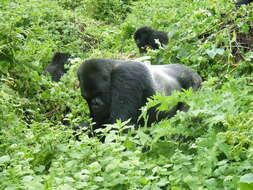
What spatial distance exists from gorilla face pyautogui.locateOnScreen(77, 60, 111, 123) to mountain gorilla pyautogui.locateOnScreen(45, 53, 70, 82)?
2659 mm

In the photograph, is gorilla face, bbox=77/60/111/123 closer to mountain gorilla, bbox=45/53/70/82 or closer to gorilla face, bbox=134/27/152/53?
mountain gorilla, bbox=45/53/70/82

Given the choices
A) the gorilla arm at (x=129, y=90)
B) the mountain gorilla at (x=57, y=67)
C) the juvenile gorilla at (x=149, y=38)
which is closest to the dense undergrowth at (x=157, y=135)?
the gorilla arm at (x=129, y=90)

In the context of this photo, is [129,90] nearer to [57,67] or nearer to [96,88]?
[96,88]

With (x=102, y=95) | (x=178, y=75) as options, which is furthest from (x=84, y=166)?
(x=178, y=75)

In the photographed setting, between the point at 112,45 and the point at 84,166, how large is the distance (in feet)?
19.7

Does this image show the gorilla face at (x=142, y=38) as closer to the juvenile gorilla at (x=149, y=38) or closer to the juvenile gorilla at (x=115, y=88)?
the juvenile gorilla at (x=149, y=38)

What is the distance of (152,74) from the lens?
407 cm

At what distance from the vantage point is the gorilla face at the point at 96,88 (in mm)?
3848

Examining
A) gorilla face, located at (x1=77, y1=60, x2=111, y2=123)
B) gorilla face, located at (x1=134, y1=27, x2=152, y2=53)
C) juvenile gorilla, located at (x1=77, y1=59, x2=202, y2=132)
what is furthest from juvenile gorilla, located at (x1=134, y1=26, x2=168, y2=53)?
gorilla face, located at (x1=77, y1=60, x2=111, y2=123)

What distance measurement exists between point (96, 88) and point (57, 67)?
9.28ft

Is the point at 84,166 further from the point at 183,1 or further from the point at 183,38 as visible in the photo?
the point at 183,1

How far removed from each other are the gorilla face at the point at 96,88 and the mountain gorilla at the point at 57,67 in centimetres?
266

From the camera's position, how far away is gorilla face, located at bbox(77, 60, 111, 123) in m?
3.85

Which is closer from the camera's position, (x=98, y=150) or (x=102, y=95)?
(x=98, y=150)
